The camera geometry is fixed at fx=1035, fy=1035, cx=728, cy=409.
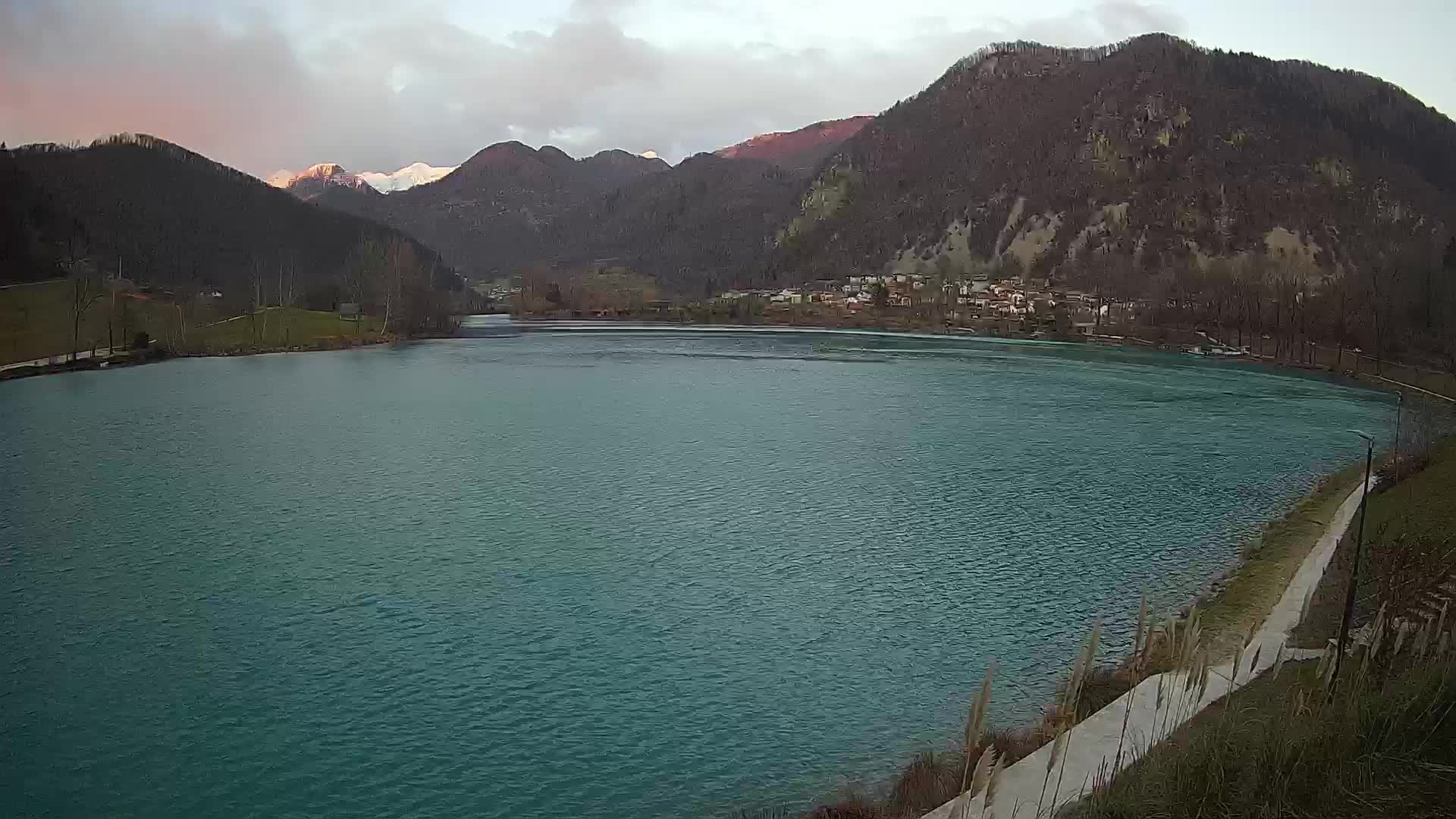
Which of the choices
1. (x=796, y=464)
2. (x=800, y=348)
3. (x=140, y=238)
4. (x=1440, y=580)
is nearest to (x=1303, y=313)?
(x=800, y=348)

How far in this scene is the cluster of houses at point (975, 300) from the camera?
5098 inches

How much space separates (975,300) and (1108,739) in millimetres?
146256

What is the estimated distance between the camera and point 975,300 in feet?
502

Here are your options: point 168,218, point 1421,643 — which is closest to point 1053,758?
point 1421,643

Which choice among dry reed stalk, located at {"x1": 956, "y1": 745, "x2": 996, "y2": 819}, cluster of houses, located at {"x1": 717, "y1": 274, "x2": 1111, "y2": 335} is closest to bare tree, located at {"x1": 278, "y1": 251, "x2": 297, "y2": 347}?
cluster of houses, located at {"x1": 717, "y1": 274, "x2": 1111, "y2": 335}

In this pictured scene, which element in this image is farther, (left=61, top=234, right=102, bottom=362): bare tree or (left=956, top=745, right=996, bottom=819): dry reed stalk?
(left=61, top=234, right=102, bottom=362): bare tree

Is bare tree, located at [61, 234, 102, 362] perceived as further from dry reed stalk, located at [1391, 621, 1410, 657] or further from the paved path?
dry reed stalk, located at [1391, 621, 1410, 657]

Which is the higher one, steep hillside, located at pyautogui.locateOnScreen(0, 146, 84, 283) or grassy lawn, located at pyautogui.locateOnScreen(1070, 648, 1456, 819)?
steep hillside, located at pyautogui.locateOnScreen(0, 146, 84, 283)

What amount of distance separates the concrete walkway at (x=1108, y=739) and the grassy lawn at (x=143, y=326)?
7142 cm

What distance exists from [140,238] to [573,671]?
140 metres

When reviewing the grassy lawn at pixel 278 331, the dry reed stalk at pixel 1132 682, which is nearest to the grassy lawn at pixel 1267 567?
the dry reed stalk at pixel 1132 682

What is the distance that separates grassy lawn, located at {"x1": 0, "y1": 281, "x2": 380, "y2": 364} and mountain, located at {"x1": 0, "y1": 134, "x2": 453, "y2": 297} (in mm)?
7794

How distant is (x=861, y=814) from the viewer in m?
10.8

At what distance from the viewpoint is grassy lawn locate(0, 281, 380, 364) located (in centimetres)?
7138
